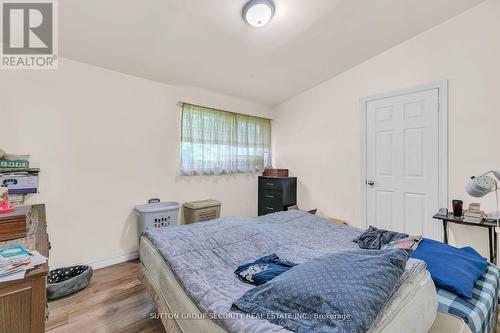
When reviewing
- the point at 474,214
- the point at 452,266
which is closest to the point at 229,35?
the point at 452,266

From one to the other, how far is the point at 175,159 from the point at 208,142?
1.84 feet

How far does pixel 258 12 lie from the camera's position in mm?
1921

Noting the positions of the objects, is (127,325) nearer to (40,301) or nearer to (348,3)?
(40,301)

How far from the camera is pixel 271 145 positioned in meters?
4.30

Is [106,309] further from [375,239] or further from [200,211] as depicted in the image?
[375,239]

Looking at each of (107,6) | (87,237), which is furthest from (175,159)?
(107,6)

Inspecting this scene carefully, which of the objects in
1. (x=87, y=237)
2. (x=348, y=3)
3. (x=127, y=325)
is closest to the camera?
(x=127, y=325)

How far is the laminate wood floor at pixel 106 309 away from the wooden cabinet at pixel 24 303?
0.94m

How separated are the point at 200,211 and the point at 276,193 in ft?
4.33

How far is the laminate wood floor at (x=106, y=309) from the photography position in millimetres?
1603

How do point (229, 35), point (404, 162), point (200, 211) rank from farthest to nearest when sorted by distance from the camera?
point (200, 211)
point (404, 162)
point (229, 35)

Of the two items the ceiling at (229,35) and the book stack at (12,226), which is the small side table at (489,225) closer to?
the ceiling at (229,35)

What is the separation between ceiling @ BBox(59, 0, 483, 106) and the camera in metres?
1.86

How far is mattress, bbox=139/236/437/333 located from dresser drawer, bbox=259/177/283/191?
7.98 feet
